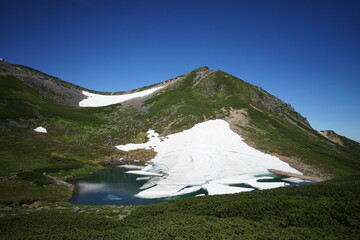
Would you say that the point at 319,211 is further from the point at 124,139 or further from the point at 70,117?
the point at 70,117

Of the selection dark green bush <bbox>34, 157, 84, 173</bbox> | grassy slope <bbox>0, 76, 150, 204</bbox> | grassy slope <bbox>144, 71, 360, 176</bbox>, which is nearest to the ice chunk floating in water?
grassy slope <bbox>0, 76, 150, 204</bbox>

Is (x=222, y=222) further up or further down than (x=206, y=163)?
further down

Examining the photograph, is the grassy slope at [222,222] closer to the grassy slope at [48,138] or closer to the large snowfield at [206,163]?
the grassy slope at [48,138]

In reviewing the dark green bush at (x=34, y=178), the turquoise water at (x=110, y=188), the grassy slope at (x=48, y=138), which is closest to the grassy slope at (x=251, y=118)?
the grassy slope at (x=48, y=138)

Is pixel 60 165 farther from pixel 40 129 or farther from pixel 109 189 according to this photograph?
pixel 40 129

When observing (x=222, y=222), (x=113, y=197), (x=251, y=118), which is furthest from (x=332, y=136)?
(x=222, y=222)

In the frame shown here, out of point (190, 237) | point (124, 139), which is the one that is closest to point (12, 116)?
point (124, 139)
